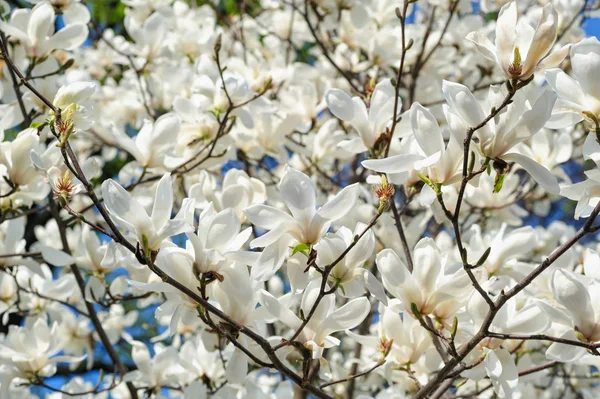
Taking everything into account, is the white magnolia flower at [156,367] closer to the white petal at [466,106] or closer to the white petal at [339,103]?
the white petal at [339,103]

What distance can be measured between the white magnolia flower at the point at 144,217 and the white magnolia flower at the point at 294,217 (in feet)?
0.34

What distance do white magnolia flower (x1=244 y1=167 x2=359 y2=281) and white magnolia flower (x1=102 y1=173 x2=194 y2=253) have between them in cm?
10

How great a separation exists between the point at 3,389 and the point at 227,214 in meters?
0.82

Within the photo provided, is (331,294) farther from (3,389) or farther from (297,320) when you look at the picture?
(3,389)

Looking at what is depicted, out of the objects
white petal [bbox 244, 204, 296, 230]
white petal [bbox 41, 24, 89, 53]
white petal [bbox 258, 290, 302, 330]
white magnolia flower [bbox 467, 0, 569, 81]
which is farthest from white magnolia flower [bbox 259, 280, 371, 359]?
white petal [bbox 41, 24, 89, 53]

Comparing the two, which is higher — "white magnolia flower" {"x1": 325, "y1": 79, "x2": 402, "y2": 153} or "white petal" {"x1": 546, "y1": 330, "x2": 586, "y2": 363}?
"white magnolia flower" {"x1": 325, "y1": 79, "x2": 402, "y2": 153}

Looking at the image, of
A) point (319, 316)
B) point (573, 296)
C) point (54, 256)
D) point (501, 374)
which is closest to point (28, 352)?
point (54, 256)

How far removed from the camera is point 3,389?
4.76 feet

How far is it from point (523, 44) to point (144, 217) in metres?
0.55

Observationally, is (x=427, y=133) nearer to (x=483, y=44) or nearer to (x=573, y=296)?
(x=483, y=44)

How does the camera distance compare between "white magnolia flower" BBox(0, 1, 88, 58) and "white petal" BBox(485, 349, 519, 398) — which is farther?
"white magnolia flower" BBox(0, 1, 88, 58)

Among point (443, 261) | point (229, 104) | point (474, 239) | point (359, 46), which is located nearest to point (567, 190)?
point (443, 261)

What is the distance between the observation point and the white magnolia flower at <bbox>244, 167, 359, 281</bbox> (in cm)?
91

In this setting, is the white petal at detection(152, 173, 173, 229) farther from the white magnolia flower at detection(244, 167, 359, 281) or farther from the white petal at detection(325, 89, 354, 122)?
the white petal at detection(325, 89, 354, 122)
